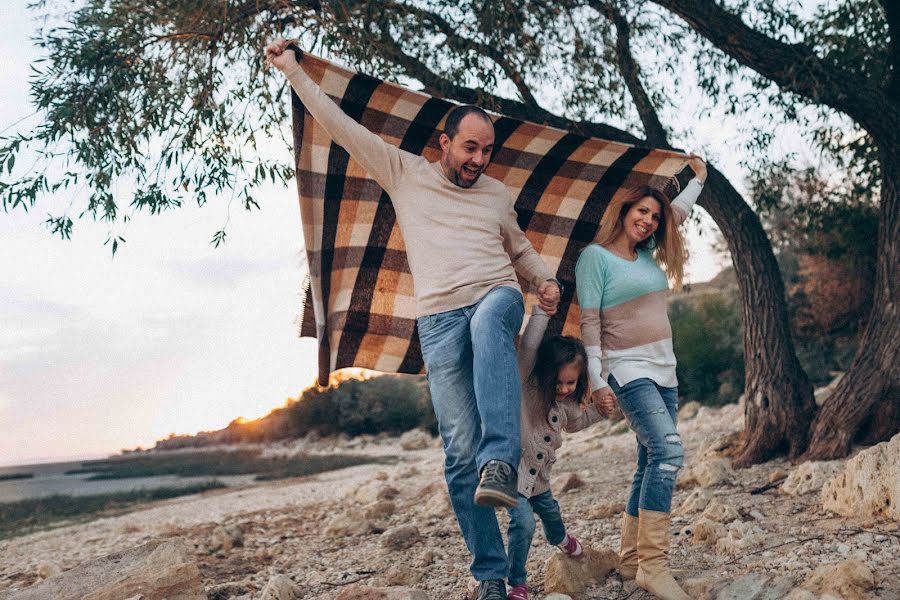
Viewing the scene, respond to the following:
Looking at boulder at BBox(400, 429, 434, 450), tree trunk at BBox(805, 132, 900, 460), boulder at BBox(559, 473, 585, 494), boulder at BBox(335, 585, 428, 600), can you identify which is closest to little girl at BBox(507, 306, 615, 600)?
boulder at BBox(335, 585, 428, 600)

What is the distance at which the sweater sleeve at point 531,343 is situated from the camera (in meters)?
3.87

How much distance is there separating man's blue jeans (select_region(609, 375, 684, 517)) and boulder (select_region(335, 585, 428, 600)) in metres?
1.26

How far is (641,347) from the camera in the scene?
12.9 feet

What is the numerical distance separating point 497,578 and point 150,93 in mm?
5375

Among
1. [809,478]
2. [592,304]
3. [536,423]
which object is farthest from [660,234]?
[809,478]

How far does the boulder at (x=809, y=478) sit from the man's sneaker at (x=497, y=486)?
13.5 feet

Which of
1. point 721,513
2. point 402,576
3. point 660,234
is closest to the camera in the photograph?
point 660,234

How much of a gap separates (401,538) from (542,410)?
2.83 metres

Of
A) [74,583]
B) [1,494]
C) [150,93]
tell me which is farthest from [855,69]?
[1,494]

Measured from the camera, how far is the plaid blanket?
14.6 ft

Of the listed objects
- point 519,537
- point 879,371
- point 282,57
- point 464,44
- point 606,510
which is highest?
point 464,44

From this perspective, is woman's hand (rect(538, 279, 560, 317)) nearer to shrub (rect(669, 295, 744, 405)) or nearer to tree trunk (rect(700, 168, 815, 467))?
tree trunk (rect(700, 168, 815, 467))

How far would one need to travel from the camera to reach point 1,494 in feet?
56.6

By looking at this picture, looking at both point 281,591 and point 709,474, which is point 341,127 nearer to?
point 281,591
